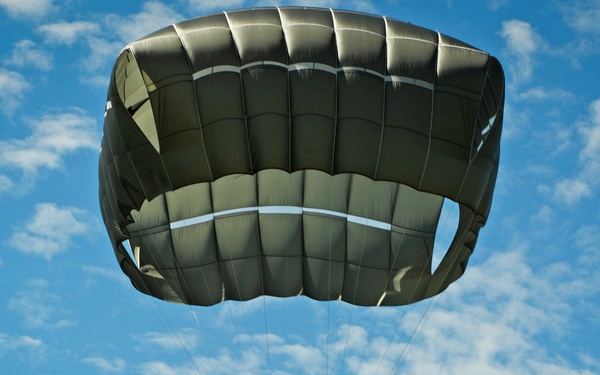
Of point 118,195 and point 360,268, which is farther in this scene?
point 360,268

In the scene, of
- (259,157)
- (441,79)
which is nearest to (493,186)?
(441,79)

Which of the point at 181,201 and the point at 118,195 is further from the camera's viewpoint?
the point at 181,201

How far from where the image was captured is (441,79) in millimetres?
22125

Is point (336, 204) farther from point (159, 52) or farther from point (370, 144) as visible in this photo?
point (159, 52)

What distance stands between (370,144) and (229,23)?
9.83 feet

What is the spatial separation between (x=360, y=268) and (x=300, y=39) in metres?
4.67

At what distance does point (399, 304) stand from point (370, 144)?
3.65 metres

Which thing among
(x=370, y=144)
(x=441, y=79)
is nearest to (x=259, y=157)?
(x=370, y=144)

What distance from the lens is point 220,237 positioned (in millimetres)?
24516

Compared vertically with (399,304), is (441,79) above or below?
above

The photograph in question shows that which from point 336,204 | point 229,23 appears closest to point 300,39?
point 229,23

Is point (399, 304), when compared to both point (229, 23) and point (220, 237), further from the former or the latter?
point (229, 23)

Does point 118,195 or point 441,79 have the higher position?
point 441,79

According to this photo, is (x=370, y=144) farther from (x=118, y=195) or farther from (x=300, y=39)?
(x=118, y=195)
